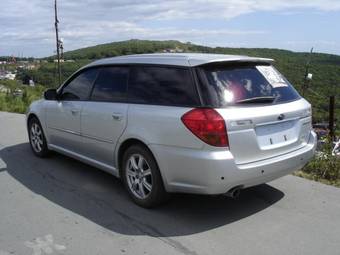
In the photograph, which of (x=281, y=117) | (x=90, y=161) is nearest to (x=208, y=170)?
(x=281, y=117)

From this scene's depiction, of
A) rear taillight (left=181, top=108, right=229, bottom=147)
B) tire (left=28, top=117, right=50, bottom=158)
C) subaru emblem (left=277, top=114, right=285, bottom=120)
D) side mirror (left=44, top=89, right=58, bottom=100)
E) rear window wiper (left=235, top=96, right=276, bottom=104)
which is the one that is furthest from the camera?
tire (left=28, top=117, right=50, bottom=158)

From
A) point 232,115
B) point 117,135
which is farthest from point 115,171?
point 232,115

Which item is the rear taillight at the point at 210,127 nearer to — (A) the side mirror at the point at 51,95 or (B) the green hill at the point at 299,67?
(B) the green hill at the point at 299,67

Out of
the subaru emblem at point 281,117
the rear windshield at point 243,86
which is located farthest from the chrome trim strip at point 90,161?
the subaru emblem at point 281,117

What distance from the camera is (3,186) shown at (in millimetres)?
5664

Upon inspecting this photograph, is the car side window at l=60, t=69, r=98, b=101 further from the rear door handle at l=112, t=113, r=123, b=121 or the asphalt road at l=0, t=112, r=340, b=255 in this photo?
the asphalt road at l=0, t=112, r=340, b=255

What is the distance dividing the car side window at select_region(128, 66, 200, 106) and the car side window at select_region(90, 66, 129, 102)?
139 millimetres

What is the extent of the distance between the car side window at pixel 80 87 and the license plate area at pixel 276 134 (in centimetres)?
243

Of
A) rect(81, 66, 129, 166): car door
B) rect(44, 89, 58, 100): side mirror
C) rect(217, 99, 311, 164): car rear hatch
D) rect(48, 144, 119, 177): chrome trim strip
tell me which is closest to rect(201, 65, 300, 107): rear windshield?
rect(217, 99, 311, 164): car rear hatch

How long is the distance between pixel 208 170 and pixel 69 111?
8.75 feet

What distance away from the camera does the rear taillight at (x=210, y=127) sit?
3.99 meters

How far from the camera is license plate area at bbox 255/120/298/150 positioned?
426 cm

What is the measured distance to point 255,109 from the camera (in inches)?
167

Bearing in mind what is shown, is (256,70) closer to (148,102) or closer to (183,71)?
(183,71)
